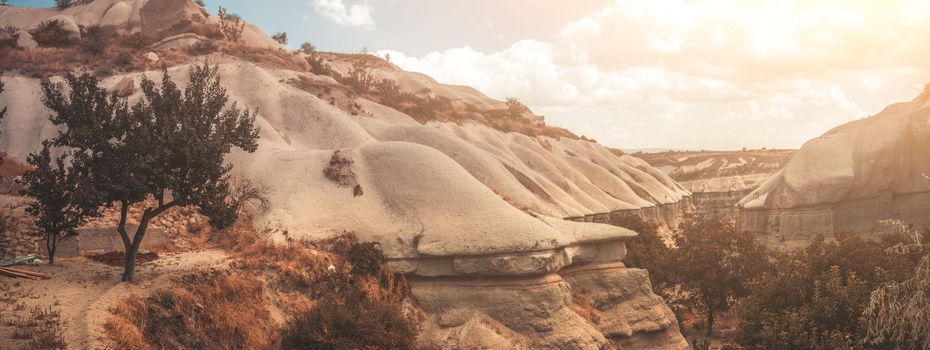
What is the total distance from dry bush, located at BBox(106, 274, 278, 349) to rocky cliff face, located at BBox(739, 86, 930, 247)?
37.9 m

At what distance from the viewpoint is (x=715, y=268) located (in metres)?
32.7

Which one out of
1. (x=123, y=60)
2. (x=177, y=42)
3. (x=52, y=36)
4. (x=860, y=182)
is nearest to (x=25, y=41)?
(x=52, y=36)

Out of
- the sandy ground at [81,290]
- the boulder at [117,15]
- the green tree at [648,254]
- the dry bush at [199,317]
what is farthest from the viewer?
the boulder at [117,15]

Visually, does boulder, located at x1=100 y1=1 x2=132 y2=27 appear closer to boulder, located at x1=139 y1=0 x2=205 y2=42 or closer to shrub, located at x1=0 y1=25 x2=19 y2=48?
boulder, located at x1=139 y1=0 x2=205 y2=42

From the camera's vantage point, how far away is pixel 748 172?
332 ft

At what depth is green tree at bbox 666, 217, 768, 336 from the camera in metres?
32.5

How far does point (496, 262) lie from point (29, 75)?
36.5 metres

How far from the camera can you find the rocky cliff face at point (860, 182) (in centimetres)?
4306

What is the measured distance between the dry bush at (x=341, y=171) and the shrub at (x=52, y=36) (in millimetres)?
32812

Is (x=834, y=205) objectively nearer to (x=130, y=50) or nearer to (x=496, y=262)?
(x=496, y=262)

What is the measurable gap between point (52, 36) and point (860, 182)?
5982cm

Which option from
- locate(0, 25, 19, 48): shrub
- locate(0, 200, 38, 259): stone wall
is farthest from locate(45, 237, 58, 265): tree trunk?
locate(0, 25, 19, 48): shrub

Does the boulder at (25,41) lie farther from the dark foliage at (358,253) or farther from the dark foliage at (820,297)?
the dark foliage at (820,297)

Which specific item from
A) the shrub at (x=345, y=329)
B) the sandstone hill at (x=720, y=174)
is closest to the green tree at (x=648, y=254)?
the shrub at (x=345, y=329)
